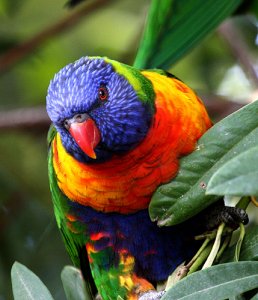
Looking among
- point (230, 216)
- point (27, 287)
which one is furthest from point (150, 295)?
point (27, 287)

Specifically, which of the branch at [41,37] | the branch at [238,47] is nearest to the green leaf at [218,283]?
the branch at [238,47]

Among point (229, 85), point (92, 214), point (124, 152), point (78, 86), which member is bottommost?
point (229, 85)

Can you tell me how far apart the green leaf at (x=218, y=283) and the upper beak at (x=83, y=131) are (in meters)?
0.65

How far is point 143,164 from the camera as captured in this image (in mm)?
1905

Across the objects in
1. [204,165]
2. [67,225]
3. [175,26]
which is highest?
[175,26]

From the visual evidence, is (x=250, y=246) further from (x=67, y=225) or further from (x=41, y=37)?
(x=41, y=37)

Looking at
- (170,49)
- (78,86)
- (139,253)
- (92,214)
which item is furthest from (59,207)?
(170,49)

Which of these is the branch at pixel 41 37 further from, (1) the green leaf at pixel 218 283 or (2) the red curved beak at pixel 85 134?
(1) the green leaf at pixel 218 283

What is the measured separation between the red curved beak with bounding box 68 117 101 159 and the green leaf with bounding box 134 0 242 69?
480 millimetres

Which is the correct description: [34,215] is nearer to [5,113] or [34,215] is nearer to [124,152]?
[5,113]

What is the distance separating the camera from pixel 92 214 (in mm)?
2043

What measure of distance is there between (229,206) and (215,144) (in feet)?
0.83

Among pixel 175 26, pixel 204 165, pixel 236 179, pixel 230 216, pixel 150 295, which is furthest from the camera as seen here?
pixel 175 26

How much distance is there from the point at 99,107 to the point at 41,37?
3.82 feet
